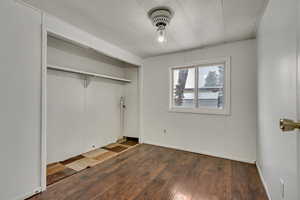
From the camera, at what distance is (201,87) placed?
312 cm

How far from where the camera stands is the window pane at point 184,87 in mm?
3254

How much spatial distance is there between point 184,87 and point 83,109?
241cm

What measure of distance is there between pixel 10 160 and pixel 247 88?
3.65 meters

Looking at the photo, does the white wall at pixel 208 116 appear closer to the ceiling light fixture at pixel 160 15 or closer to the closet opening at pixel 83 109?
the closet opening at pixel 83 109

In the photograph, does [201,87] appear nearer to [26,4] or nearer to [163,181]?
[163,181]

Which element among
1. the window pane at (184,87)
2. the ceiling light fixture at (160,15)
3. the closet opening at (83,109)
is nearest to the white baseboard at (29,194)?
the closet opening at (83,109)

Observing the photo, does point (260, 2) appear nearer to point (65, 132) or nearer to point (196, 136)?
point (196, 136)

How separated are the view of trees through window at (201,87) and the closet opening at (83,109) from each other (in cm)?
124

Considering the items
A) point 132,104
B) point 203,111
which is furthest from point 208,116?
point 132,104

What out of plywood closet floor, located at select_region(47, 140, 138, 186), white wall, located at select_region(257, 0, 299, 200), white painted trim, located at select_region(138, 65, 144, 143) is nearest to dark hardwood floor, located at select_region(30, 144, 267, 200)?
plywood closet floor, located at select_region(47, 140, 138, 186)

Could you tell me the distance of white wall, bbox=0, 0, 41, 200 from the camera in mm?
1460

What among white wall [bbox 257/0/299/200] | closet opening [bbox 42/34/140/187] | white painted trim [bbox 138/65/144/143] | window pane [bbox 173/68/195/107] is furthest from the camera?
white painted trim [bbox 138/65/144/143]

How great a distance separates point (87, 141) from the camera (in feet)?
10.2

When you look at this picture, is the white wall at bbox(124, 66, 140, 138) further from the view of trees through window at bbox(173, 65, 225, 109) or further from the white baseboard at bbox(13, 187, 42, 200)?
the white baseboard at bbox(13, 187, 42, 200)
